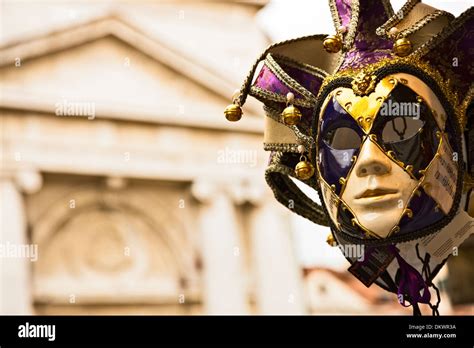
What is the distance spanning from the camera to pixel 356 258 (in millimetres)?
2307

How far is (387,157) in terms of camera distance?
6.73 ft

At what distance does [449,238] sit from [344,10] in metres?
0.61

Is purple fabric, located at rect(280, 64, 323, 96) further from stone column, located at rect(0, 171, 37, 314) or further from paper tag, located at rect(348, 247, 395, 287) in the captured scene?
stone column, located at rect(0, 171, 37, 314)

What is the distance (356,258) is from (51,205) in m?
13.5

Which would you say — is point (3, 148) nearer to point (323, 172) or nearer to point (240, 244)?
point (240, 244)

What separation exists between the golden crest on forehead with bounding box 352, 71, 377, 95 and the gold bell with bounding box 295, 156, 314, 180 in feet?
0.74

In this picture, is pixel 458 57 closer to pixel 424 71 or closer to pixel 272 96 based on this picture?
pixel 424 71

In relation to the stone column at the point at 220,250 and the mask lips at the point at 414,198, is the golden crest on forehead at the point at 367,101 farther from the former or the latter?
the stone column at the point at 220,250

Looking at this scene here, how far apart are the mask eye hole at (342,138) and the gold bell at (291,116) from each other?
96 millimetres

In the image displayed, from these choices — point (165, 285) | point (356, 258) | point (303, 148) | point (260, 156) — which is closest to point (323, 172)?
point (303, 148)

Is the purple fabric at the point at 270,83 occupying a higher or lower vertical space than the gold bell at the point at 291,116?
higher

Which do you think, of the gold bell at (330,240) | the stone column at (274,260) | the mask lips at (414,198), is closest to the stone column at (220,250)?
the stone column at (274,260)

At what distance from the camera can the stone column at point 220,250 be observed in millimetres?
15656

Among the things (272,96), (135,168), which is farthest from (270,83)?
(135,168)
